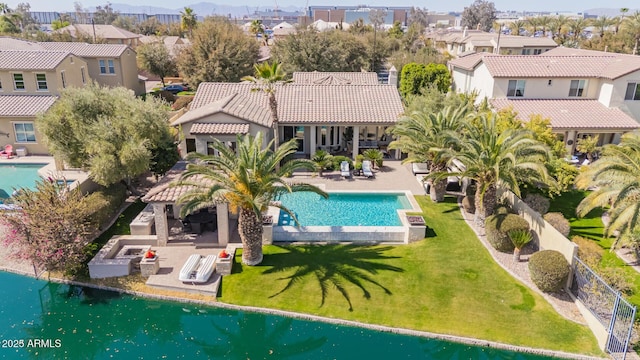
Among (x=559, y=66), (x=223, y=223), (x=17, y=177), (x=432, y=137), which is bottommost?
(x=17, y=177)

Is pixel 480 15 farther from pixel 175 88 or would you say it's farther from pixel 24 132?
pixel 24 132

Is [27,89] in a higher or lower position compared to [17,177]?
higher

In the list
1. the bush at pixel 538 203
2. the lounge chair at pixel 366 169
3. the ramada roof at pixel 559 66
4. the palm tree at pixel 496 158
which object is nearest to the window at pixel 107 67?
the lounge chair at pixel 366 169

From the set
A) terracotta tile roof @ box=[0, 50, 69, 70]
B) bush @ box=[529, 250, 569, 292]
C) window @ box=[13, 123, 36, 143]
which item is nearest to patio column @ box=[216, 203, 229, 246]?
bush @ box=[529, 250, 569, 292]

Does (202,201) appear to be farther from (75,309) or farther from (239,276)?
(75,309)

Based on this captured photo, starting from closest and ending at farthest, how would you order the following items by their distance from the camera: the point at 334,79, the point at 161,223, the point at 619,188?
the point at 619,188 < the point at 161,223 < the point at 334,79

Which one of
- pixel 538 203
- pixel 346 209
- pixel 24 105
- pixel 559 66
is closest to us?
pixel 538 203

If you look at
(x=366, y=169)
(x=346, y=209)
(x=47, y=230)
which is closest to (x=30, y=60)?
(x=47, y=230)
